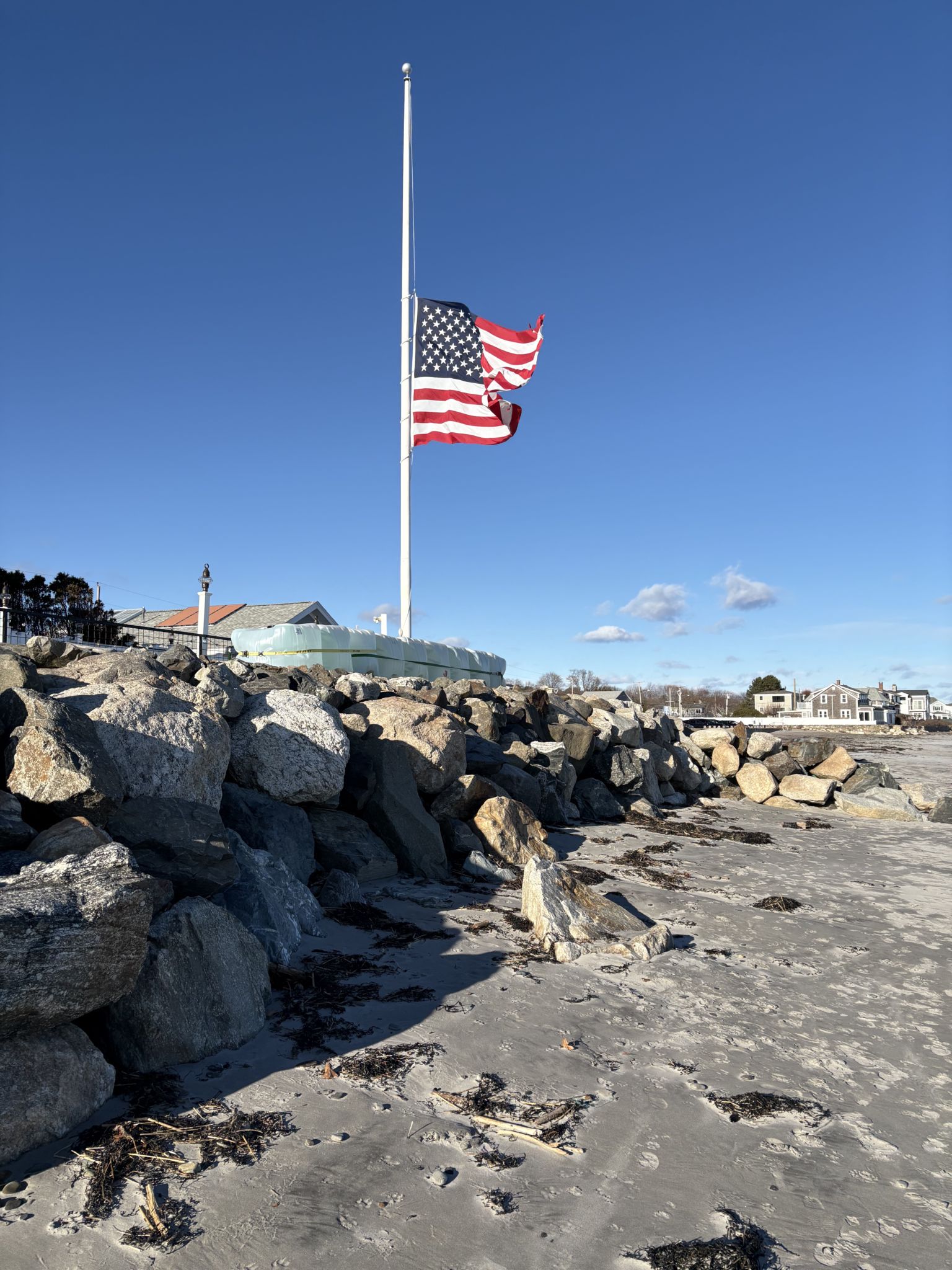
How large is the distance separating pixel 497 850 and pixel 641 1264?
5.72 metres

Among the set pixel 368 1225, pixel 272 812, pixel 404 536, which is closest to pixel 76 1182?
pixel 368 1225

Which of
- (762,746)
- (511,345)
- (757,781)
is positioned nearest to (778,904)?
(757,781)

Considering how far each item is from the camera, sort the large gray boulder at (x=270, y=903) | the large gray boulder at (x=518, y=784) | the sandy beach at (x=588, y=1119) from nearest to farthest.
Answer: the sandy beach at (x=588, y=1119) → the large gray boulder at (x=270, y=903) → the large gray boulder at (x=518, y=784)

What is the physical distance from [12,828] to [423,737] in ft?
17.0

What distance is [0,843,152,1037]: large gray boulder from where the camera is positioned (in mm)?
3135

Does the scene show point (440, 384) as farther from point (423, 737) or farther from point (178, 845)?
point (178, 845)

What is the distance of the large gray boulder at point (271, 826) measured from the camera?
6.43 m

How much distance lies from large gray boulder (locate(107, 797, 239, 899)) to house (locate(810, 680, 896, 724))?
85829mm

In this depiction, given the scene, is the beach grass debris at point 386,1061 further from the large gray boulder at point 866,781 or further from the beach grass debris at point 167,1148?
the large gray boulder at point 866,781

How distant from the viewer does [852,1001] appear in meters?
5.25

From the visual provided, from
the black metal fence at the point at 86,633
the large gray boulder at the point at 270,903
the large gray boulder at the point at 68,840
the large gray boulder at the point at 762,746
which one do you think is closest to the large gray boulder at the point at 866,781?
the large gray boulder at the point at 762,746

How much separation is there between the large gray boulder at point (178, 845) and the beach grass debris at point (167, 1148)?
134 cm

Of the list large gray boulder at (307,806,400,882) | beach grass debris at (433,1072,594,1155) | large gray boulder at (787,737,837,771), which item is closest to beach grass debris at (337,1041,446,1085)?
beach grass debris at (433,1072,594,1155)

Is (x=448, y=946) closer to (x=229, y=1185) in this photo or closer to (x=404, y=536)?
(x=229, y=1185)
